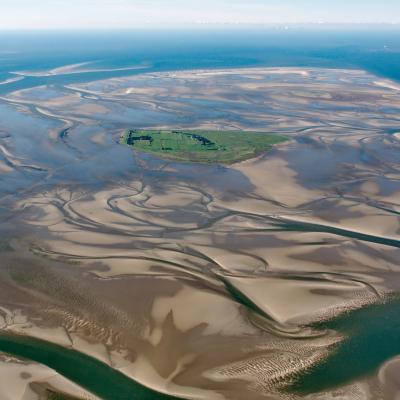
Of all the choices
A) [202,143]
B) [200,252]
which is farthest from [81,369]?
[202,143]

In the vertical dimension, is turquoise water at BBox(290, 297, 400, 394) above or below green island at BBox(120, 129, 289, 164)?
below

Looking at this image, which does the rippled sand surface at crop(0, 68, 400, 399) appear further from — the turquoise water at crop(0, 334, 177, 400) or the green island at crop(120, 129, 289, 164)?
the green island at crop(120, 129, 289, 164)

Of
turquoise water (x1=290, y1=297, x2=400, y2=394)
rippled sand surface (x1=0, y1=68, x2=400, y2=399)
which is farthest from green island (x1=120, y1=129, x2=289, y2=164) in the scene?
turquoise water (x1=290, y1=297, x2=400, y2=394)

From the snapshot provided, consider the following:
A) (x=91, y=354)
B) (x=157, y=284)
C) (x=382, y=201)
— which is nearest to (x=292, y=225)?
(x=382, y=201)

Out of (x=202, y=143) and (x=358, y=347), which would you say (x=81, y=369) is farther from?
(x=202, y=143)

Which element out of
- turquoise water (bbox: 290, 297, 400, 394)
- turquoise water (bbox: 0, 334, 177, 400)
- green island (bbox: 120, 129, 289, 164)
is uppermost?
green island (bbox: 120, 129, 289, 164)

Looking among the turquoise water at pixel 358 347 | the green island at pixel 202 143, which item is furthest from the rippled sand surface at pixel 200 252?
the green island at pixel 202 143
